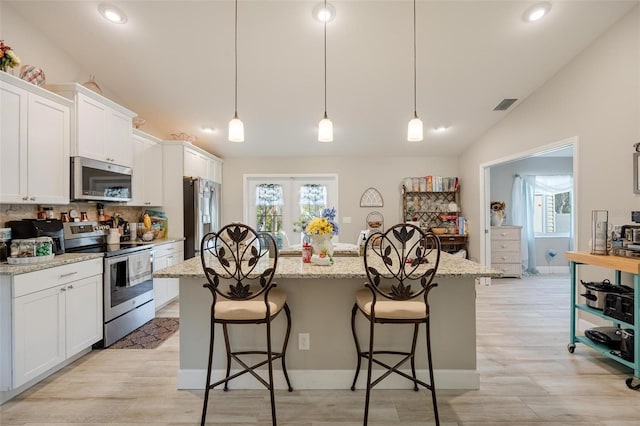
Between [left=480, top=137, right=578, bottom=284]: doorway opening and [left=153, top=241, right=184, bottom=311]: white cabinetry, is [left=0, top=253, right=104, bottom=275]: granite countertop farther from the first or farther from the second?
[left=480, top=137, right=578, bottom=284]: doorway opening

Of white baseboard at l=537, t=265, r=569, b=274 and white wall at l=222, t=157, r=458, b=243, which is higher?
white wall at l=222, t=157, r=458, b=243

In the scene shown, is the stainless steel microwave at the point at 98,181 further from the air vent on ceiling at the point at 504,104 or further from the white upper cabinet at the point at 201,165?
the air vent on ceiling at the point at 504,104

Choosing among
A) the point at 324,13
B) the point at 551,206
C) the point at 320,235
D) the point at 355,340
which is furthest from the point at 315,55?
the point at 551,206

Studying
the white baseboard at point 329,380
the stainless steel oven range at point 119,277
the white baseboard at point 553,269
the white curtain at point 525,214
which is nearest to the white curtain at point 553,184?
the white curtain at point 525,214

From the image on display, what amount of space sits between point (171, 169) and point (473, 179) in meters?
4.95

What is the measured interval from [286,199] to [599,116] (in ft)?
15.5

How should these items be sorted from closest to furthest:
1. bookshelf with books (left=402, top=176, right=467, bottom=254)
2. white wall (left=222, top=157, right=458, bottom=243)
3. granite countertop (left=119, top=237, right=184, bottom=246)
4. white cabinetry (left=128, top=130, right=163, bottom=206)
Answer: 1. granite countertop (left=119, top=237, right=184, bottom=246)
2. white cabinetry (left=128, top=130, right=163, bottom=206)
3. bookshelf with books (left=402, top=176, right=467, bottom=254)
4. white wall (left=222, top=157, right=458, bottom=243)

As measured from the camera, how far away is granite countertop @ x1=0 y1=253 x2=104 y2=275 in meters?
1.99

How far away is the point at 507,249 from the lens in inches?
218

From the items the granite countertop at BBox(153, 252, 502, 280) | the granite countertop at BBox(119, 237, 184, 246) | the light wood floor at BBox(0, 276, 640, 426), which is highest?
the granite countertop at BBox(119, 237, 184, 246)

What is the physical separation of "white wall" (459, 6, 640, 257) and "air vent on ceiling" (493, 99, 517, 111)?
21cm

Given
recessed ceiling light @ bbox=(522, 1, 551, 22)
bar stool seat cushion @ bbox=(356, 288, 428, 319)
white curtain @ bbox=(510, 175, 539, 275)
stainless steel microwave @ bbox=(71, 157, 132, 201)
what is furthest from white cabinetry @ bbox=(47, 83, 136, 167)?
white curtain @ bbox=(510, 175, 539, 275)

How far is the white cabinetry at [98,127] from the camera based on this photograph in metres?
2.89

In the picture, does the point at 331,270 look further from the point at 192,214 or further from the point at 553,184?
the point at 553,184
